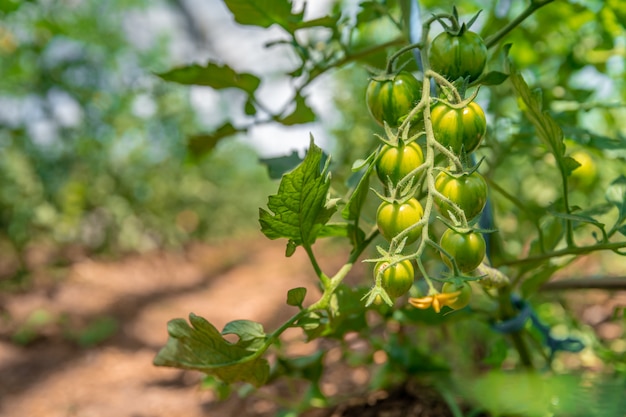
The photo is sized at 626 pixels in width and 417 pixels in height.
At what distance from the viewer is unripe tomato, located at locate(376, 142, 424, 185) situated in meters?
0.47

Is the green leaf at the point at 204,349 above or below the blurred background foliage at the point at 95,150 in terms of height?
below

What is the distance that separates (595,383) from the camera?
1.98 feet

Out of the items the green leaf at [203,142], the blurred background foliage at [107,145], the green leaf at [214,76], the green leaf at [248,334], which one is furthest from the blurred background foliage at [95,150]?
the green leaf at [248,334]

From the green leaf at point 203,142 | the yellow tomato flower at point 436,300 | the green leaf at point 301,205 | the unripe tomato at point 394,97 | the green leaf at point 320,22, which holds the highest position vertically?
the green leaf at point 203,142

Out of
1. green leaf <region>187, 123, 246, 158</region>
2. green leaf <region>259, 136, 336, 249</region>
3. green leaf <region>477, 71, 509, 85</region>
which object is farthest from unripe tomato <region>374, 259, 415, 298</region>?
green leaf <region>187, 123, 246, 158</region>

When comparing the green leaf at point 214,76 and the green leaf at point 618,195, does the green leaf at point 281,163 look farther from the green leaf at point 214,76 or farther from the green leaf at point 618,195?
the green leaf at point 618,195

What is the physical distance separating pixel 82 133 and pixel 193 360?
3.14m

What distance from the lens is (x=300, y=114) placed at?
847 millimetres

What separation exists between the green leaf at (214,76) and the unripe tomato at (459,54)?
0.33m

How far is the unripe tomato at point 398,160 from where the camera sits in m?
0.47

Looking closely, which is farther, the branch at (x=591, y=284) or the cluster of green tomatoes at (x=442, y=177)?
the branch at (x=591, y=284)

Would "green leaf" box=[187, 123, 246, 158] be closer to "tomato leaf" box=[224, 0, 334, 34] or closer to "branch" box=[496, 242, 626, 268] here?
"tomato leaf" box=[224, 0, 334, 34]

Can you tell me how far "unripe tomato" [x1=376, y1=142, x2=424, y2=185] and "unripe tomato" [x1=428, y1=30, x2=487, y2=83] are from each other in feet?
0.32

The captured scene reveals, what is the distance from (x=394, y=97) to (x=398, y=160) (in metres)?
0.08
